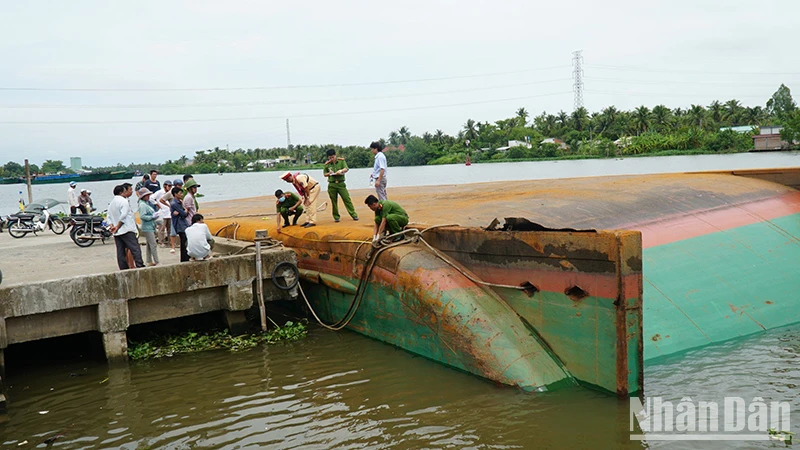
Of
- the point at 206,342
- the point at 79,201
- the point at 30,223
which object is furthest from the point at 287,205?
the point at 79,201

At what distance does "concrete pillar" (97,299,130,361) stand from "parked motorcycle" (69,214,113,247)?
6.69 meters

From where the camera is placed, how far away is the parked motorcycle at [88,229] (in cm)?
1672

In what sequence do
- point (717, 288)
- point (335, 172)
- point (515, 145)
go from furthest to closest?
1. point (515, 145)
2. point (335, 172)
3. point (717, 288)

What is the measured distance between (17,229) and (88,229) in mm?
4993

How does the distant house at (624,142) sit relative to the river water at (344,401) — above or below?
above

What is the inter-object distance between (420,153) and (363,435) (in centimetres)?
9889

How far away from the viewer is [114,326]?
35.0 feet

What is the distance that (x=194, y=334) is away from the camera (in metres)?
11.9

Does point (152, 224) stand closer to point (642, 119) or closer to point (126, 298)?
point (126, 298)

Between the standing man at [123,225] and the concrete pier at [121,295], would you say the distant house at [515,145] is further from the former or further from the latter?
the standing man at [123,225]

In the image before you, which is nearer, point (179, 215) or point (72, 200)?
point (179, 215)

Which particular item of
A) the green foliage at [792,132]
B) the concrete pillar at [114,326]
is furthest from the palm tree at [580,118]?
the concrete pillar at [114,326]

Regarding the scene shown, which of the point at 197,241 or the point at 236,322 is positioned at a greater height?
the point at 197,241

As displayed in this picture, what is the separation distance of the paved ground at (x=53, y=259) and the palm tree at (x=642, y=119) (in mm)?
77387
